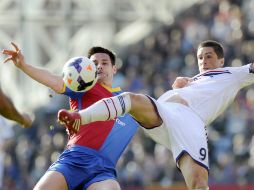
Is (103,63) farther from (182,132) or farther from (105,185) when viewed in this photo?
(105,185)

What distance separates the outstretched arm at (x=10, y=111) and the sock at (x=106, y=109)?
67 centimetres

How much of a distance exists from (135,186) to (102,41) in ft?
17.6

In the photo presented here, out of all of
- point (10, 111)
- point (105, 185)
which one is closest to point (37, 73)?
point (10, 111)

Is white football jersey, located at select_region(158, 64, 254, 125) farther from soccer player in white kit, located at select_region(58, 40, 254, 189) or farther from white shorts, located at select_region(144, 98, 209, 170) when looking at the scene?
white shorts, located at select_region(144, 98, 209, 170)

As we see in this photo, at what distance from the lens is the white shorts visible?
1112 cm

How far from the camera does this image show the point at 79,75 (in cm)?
1067

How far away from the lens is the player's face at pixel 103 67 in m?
11.6

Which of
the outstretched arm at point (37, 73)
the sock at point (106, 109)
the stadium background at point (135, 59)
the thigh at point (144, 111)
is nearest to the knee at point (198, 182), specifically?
the thigh at point (144, 111)

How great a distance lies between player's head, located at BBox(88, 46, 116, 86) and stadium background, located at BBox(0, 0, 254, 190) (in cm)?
753

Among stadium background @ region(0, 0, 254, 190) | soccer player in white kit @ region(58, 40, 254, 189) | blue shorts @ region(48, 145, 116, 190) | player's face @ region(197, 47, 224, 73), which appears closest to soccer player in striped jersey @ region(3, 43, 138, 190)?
blue shorts @ region(48, 145, 116, 190)

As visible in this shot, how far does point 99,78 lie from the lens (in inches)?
456

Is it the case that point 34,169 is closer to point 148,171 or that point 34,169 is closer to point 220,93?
point 148,171

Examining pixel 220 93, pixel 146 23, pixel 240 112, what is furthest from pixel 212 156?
pixel 220 93

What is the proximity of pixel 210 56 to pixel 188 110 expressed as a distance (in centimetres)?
109
